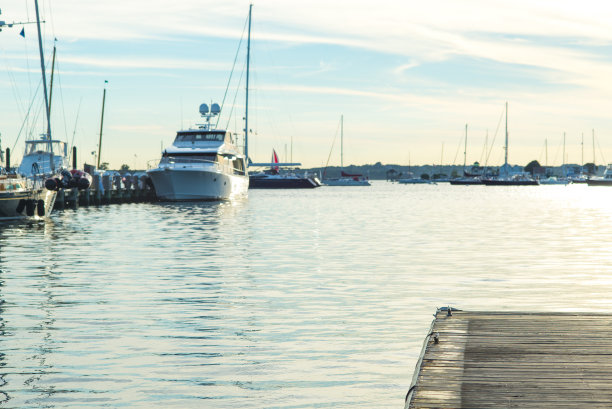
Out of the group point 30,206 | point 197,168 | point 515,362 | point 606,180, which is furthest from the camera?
point 606,180

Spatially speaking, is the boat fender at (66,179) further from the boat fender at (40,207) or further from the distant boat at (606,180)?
the distant boat at (606,180)

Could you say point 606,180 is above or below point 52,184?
above

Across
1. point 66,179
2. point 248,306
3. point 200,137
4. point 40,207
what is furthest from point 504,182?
point 248,306

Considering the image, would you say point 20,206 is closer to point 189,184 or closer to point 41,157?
point 41,157

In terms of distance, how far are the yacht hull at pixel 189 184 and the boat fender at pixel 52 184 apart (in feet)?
60.2

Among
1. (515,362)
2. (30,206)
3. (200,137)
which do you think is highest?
(200,137)

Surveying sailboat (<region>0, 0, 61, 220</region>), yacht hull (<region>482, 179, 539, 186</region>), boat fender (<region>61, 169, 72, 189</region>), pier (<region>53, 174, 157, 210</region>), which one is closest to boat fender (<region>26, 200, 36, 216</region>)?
sailboat (<region>0, 0, 61, 220</region>)

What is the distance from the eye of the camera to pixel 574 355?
7.85 meters

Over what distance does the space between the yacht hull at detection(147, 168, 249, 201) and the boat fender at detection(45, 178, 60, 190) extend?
18.4 m

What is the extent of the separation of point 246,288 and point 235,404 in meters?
8.58

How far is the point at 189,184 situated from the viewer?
60.0m

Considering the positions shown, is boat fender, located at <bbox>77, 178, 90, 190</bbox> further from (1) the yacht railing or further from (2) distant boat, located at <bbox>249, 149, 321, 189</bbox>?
(2) distant boat, located at <bbox>249, 149, 321, 189</bbox>

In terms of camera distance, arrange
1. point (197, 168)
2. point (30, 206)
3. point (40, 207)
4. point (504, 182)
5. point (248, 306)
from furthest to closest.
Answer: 1. point (504, 182)
2. point (197, 168)
3. point (40, 207)
4. point (30, 206)
5. point (248, 306)

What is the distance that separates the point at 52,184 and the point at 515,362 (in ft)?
116
